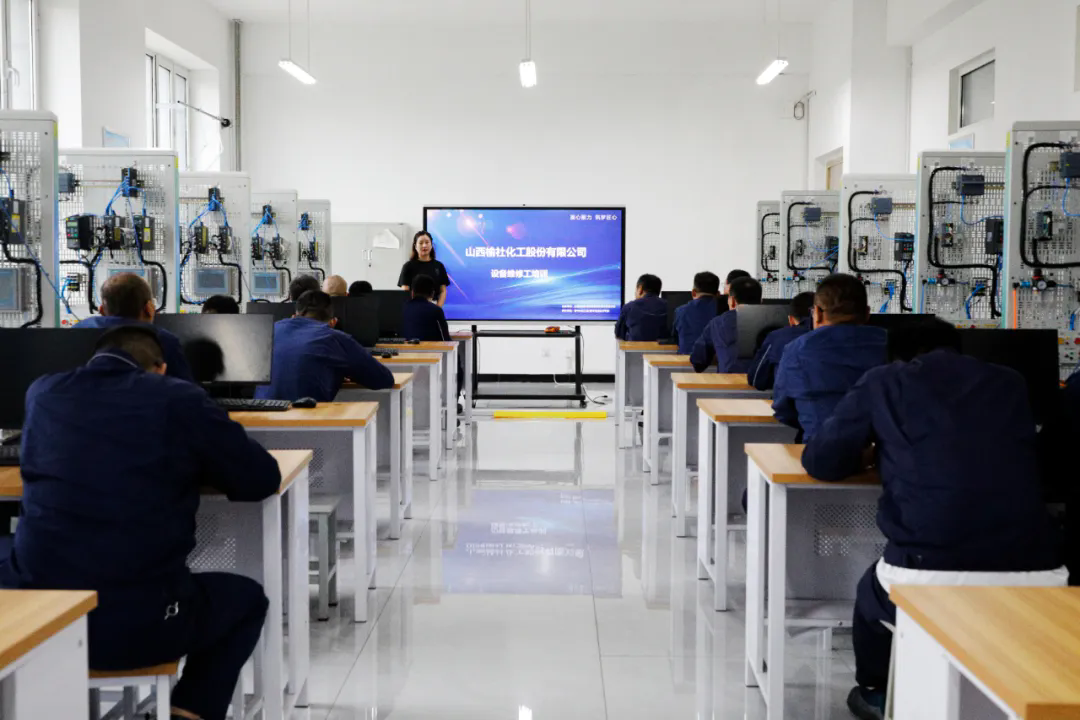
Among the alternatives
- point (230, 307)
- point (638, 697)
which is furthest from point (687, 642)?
point (230, 307)

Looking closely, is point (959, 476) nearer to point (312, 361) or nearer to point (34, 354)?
point (34, 354)

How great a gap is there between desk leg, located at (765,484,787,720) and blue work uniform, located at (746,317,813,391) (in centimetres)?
161

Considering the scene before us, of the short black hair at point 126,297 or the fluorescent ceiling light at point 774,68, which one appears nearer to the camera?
the short black hair at point 126,297

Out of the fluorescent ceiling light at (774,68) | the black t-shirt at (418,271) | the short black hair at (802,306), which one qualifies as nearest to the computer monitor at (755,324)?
the short black hair at (802,306)

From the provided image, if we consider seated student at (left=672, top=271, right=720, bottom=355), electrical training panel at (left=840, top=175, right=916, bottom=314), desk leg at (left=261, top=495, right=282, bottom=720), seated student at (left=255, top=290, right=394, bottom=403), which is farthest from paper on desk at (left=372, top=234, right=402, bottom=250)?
desk leg at (left=261, top=495, right=282, bottom=720)

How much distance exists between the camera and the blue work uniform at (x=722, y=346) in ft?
19.2

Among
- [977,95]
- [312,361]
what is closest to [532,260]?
[977,95]

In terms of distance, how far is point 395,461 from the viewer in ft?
17.2

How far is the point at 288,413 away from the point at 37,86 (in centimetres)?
551

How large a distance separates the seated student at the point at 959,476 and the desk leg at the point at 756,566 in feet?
1.88

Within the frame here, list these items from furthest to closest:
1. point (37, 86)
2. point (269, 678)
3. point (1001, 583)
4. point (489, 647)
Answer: point (37, 86), point (489, 647), point (269, 678), point (1001, 583)

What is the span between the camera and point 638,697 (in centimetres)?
332

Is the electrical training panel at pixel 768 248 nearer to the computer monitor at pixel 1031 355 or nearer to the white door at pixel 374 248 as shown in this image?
the white door at pixel 374 248

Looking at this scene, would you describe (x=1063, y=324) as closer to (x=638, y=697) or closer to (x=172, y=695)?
(x=638, y=697)
